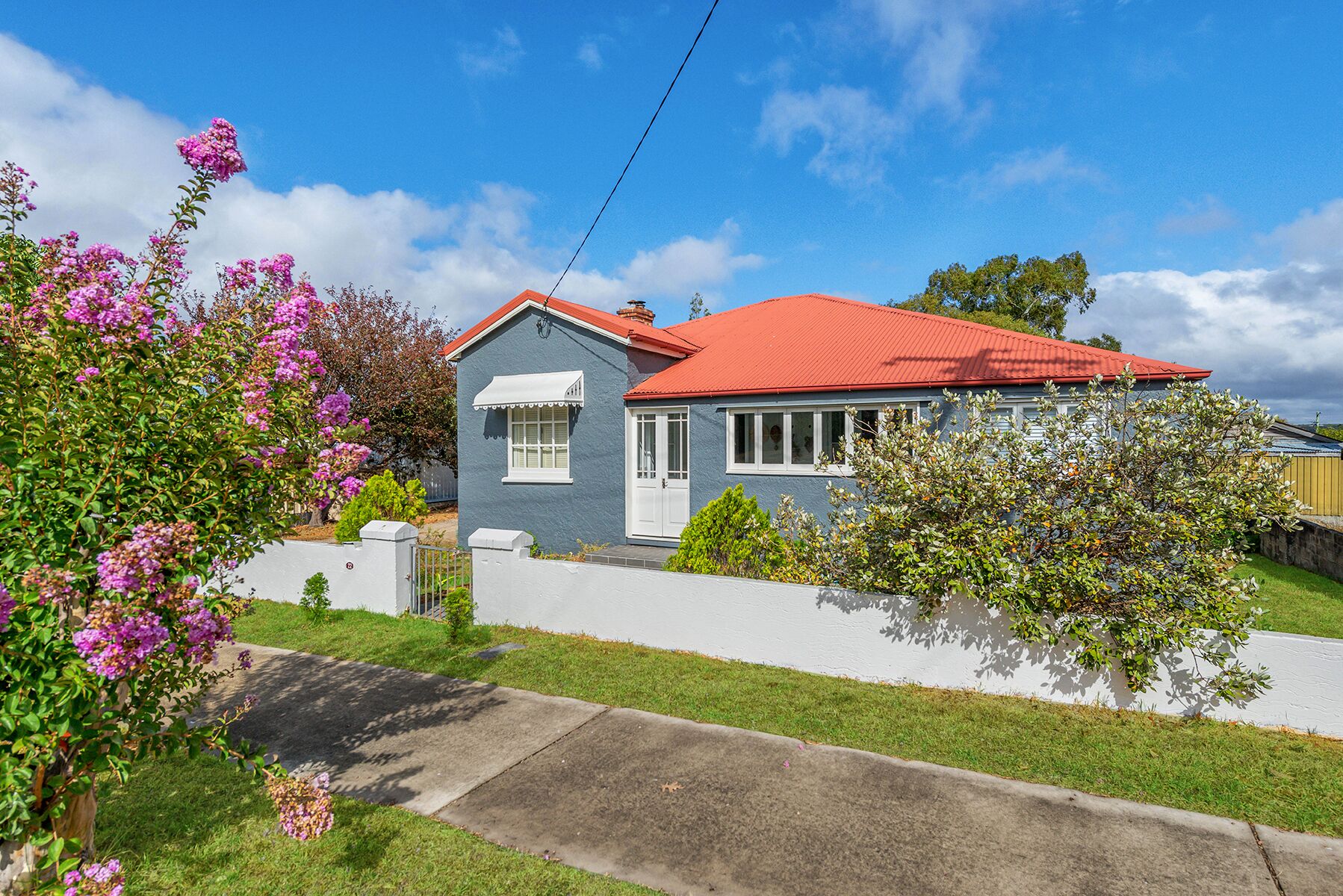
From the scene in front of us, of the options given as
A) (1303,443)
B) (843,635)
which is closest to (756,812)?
(843,635)

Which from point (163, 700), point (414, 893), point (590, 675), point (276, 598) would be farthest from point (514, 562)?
point (414, 893)

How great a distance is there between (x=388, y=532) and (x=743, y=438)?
666 cm

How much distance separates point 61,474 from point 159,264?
4.25 ft

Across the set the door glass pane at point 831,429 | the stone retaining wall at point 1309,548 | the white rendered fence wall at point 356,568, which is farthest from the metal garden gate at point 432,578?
the stone retaining wall at point 1309,548

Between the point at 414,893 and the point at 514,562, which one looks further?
the point at 514,562

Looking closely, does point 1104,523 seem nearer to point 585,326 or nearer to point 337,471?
point 337,471

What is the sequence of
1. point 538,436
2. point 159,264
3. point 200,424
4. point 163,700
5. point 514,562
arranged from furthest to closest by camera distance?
point 538,436 < point 514,562 < point 163,700 < point 159,264 < point 200,424

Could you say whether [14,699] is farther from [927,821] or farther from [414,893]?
[927,821]

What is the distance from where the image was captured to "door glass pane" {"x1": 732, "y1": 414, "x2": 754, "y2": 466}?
43.9 feet

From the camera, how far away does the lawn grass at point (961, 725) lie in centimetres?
492

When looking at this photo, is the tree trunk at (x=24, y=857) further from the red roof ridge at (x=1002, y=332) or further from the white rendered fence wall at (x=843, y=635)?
the red roof ridge at (x=1002, y=332)

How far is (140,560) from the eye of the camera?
104 inches

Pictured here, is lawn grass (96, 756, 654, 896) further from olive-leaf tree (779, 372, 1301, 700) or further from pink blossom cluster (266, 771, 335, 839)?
olive-leaf tree (779, 372, 1301, 700)

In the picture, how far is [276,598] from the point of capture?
11.5 meters
